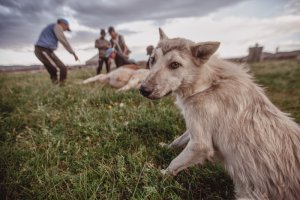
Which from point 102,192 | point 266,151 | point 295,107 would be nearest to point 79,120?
point 102,192

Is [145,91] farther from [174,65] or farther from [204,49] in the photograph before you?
[204,49]

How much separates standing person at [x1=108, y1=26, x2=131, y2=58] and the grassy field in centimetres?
797

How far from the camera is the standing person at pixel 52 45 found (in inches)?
360

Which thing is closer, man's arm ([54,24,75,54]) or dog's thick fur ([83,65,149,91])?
dog's thick fur ([83,65,149,91])

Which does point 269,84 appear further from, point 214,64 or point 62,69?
point 62,69

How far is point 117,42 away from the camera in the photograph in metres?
12.5

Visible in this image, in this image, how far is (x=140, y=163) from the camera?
281 centimetres

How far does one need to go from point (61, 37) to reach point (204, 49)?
8.23 metres

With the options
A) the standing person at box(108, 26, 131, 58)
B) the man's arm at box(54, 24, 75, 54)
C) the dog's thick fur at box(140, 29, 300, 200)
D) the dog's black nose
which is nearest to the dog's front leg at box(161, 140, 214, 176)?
the dog's thick fur at box(140, 29, 300, 200)

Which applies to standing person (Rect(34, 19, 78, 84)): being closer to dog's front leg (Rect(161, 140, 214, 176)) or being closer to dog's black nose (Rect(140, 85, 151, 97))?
dog's black nose (Rect(140, 85, 151, 97))

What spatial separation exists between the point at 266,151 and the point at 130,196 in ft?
5.18

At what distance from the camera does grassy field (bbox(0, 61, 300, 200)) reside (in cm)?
243

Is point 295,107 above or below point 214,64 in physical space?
below

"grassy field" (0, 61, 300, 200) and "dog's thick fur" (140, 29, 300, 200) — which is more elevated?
"dog's thick fur" (140, 29, 300, 200)
